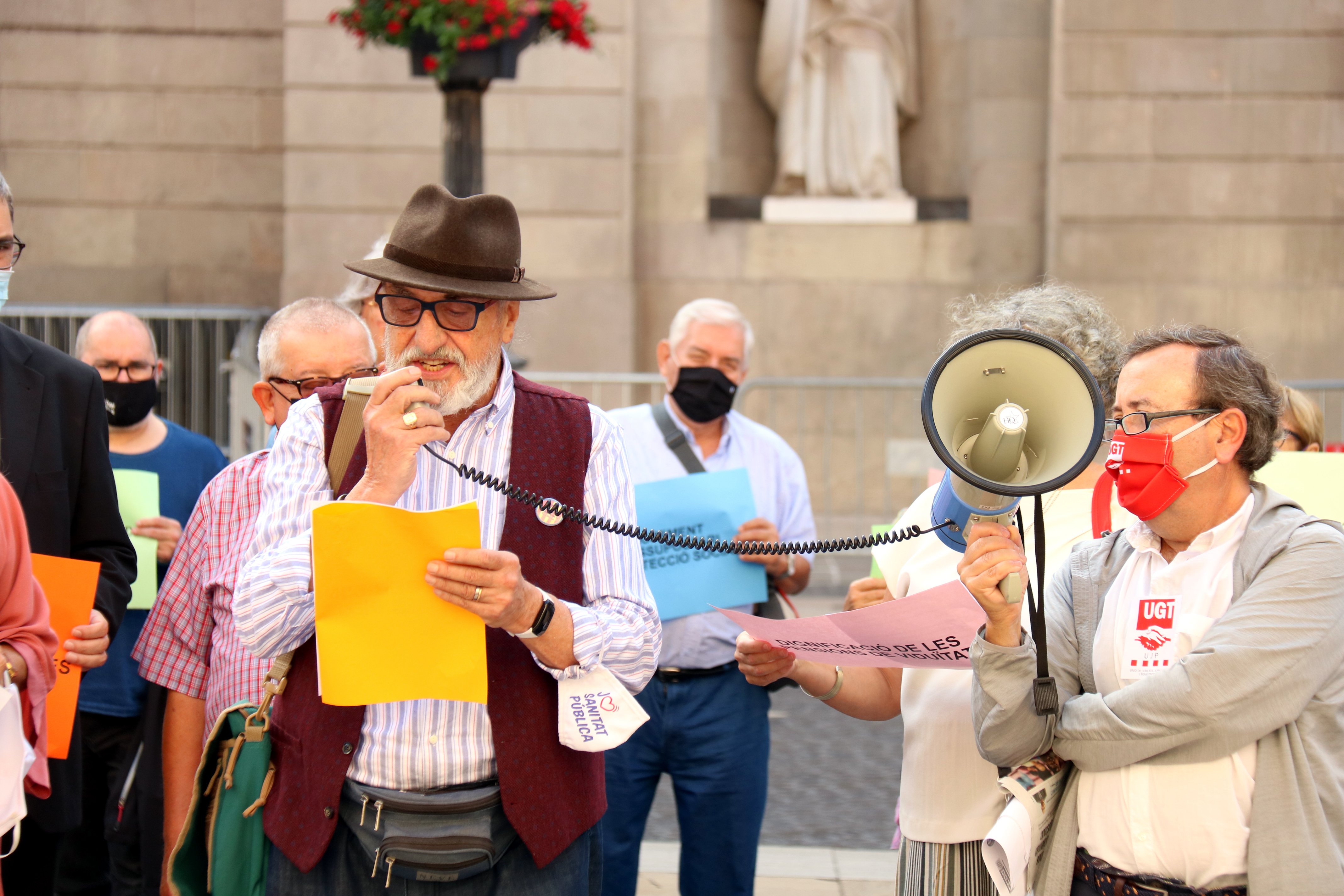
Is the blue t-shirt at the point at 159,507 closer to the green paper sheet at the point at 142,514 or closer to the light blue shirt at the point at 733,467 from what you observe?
the green paper sheet at the point at 142,514

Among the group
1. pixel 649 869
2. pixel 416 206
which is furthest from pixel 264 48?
pixel 416 206

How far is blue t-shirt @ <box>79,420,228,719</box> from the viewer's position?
12.6 ft

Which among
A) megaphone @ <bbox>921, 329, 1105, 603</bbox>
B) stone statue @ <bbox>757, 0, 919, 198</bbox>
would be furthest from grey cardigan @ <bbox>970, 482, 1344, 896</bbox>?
stone statue @ <bbox>757, 0, 919, 198</bbox>

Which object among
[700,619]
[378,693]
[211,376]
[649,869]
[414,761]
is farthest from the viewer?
[211,376]

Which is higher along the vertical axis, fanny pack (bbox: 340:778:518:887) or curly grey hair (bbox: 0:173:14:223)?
curly grey hair (bbox: 0:173:14:223)

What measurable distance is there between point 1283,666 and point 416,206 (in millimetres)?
1761

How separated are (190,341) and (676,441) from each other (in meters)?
6.81

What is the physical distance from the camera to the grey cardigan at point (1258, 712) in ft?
7.34

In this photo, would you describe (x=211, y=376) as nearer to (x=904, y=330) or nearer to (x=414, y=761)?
(x=904, y=330)

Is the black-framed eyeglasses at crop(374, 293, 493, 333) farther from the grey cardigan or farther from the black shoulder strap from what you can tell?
the black shoulder strap

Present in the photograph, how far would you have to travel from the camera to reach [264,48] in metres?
11.4

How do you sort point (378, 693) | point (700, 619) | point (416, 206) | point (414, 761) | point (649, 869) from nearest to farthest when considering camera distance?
1. point (378, 693)
2. point (414, 761)
3. point (416, 206)
4. point (700, 619)
5. point (649, 869)

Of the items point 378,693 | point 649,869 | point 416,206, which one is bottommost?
point 649,869

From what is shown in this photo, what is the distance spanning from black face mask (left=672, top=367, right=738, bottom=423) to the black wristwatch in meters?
2.03
